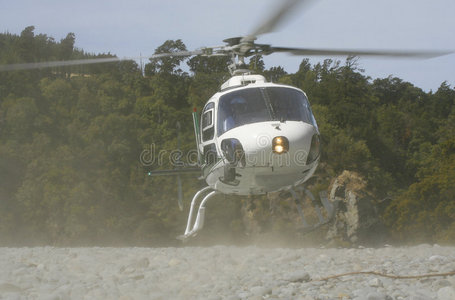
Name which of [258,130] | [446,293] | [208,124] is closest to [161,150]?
[208,124]

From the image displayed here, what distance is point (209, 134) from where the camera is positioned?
923 cm

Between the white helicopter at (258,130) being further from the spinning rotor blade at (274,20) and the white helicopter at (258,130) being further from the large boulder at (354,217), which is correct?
the large boulder at (354,217)

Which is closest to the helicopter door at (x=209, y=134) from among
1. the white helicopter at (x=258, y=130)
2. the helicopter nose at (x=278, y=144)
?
the white helicopter at (x=258, y=130)

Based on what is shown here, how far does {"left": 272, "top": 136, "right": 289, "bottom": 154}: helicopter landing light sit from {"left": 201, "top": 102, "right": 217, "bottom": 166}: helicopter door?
4.46 ft

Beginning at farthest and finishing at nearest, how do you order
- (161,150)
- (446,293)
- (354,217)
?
(161,150) < (354,217) < (446,293)

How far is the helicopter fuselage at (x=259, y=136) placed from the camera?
26.5 ft

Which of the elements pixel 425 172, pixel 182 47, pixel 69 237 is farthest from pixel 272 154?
pixel 182 47

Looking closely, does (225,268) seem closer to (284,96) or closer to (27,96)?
(284,96)

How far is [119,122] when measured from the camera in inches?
1784

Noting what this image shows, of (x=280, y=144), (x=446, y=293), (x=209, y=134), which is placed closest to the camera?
(x=446, y=293)

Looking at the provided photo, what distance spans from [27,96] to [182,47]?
1892 cm

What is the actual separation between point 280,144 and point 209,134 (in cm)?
167

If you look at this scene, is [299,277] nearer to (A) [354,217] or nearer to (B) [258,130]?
(B) [258,130]

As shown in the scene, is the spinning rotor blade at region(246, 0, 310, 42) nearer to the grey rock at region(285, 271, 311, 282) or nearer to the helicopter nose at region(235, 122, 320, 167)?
the helicopter nose at region(235, 122, 320, 167)
